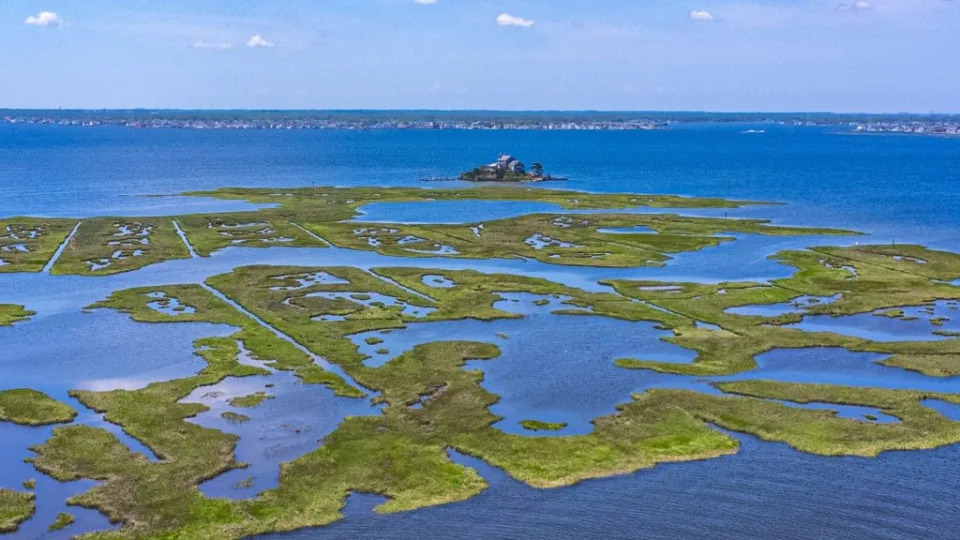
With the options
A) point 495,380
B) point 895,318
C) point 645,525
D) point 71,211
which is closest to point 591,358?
point 495,380

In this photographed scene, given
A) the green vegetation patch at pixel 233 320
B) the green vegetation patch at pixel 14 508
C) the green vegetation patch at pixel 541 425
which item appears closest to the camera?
the green vegetation patch at pixel 14 508

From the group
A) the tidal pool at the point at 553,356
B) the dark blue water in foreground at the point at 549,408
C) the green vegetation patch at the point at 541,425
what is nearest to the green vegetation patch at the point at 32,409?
the dark blue water in foreground at the point at 549,408

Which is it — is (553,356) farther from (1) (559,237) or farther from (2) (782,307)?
(1) (559,237)

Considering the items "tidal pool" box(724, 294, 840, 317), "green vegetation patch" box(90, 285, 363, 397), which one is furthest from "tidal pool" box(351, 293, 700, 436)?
"tidal pool" box(724, 294, 840, 317)

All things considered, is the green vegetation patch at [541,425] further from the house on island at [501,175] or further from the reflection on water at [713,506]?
the house on island at [501,175]

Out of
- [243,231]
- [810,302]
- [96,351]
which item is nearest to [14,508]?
[96,351]
